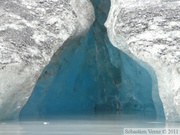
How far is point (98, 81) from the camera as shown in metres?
4.64

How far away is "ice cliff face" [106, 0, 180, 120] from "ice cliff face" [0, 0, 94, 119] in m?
0.32

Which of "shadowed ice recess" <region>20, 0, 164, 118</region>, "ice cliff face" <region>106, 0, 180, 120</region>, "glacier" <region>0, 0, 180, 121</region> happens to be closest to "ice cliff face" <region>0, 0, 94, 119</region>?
"glacier" <region>0, 0, 180, 121</region>

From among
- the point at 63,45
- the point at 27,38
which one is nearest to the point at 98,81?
the point at 63,45

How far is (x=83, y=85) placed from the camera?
179 inches

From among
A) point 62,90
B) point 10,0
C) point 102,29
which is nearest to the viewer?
point 10,0

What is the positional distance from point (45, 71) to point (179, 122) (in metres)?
1.18

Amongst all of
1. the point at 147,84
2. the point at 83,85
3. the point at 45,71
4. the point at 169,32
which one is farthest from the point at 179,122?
the point at 83,85

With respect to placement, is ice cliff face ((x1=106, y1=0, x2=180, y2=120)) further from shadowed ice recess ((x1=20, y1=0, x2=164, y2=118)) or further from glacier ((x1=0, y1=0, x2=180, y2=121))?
shadowed ice recess ((x1=20, y1=0, x2=164, y2=118))

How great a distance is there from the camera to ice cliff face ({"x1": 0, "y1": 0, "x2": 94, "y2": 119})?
279 centimetres

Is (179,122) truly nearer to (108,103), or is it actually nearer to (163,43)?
(163,43)

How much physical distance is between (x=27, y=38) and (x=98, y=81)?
1755 millimetres

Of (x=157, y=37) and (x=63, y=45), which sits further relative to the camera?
(x=63, y=45)

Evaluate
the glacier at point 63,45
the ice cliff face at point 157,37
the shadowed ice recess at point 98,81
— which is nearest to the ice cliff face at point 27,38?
the glacier at point 63,45

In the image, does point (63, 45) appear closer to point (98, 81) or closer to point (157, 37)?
point (157, 37)
